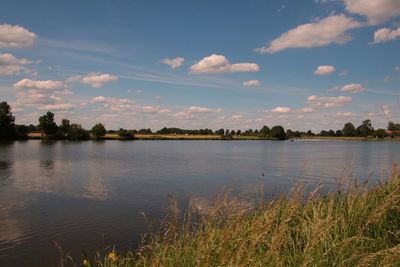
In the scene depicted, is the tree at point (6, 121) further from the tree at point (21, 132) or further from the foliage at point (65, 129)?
the foliage at point (65, 129)

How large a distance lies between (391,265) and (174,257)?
3.82m

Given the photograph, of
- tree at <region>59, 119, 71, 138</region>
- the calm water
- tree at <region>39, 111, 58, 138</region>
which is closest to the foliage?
tree at <region>59, 119, 71, 138</region>

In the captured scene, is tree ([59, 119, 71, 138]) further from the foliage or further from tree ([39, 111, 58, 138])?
tree ([39, 111, 58, 138])

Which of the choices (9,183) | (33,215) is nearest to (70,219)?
(33,215)

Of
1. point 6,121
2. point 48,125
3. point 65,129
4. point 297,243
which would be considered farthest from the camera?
point 65,129

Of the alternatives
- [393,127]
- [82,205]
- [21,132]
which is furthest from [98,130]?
[393,127]

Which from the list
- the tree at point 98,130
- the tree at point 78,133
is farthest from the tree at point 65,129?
the tree at point 98,130

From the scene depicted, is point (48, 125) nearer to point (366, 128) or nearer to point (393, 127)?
point (393, 127)

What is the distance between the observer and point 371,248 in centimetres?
682

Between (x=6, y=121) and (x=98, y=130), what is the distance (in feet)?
145

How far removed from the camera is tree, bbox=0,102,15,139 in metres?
105

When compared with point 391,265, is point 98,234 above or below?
below

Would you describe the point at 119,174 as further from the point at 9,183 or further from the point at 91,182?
→ the point at 9,183

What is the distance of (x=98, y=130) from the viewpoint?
483 feet
